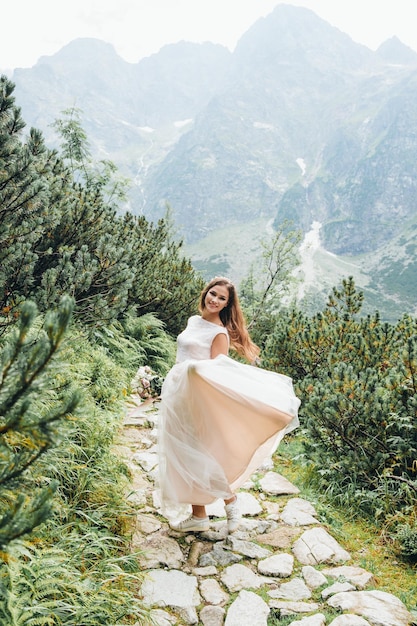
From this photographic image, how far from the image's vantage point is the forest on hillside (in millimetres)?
1316

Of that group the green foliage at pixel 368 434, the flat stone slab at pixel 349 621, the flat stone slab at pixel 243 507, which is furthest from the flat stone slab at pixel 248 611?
the green foliage at pixel 368 434

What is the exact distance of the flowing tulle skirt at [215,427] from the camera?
134 inches

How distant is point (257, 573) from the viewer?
131 inches

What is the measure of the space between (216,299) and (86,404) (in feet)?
5.17

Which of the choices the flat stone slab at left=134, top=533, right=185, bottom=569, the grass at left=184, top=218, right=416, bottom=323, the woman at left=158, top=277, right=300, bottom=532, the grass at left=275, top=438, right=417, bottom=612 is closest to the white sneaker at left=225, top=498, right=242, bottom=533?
the woman at left=158, top=277, right=300, bottom=532

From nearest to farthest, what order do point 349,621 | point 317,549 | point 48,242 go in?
point 349,621 → point 317,549 → point 48,242

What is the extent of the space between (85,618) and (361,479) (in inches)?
130

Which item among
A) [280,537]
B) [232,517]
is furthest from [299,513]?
[232,517]

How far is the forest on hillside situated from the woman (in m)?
0.59

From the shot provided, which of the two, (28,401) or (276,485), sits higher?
(28,401)

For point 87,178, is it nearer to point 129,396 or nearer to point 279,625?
point 129,396

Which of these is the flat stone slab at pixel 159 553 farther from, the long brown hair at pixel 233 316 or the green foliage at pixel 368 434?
the green foliage at pixel 368 434

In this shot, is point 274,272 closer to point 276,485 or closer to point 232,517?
point 276,485

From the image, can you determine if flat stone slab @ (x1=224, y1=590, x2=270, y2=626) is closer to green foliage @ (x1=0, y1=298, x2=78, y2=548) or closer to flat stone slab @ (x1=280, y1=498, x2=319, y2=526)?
flat stone slab @ (x1=280, y1=498, x2=319, y2=526)
